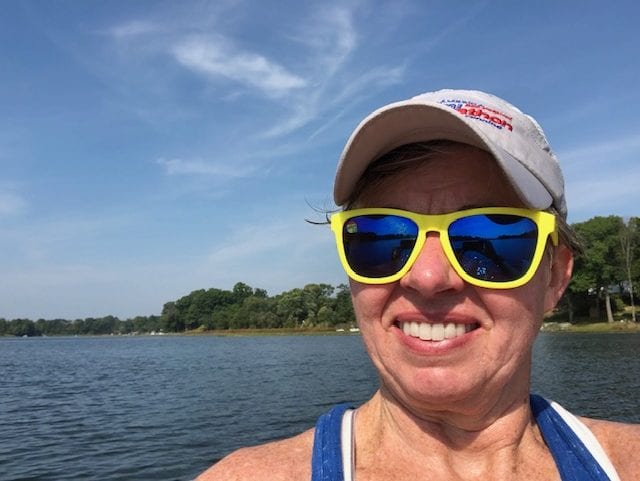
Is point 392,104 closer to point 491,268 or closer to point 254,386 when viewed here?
point 491,268

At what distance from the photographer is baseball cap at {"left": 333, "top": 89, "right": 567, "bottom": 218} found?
190 cm

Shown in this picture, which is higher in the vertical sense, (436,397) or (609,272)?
(609,272)

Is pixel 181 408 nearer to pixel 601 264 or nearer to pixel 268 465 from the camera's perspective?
pixel 268 465

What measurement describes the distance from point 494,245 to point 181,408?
80.0 feet

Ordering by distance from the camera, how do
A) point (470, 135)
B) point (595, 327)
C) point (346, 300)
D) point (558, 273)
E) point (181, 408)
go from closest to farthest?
point (470, 135)
point (558, 273)
point (181, 408)
point (595, 327)
point (346, 300)

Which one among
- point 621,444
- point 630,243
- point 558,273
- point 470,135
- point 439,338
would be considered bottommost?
point 621,444

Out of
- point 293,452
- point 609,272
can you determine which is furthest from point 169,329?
point 293,452

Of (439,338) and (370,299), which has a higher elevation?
(370,299)

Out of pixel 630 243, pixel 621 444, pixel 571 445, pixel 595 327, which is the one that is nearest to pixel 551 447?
pixel 571 445

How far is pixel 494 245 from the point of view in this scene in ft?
6.48

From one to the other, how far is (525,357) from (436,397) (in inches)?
16.0

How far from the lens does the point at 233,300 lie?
575ft

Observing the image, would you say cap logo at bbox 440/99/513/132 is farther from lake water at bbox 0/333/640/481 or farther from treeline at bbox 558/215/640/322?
treeline at bbox 558/215/640/322

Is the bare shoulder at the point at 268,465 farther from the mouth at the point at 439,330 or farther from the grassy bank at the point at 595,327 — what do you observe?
the grassy bank at the point at 595,327
